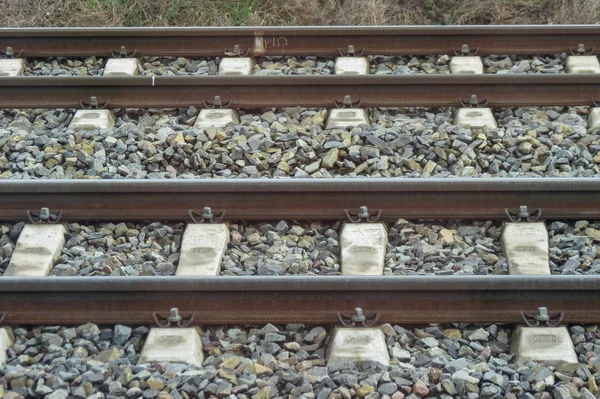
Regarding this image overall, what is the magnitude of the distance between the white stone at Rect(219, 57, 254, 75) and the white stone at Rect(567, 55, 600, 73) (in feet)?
8.42

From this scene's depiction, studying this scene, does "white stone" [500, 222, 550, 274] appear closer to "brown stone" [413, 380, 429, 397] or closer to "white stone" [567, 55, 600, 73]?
"brown stone" [413, 380, 429, 397]

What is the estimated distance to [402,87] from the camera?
6.98 meters

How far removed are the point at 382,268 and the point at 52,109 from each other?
3258mm

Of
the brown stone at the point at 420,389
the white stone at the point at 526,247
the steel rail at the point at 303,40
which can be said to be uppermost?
the steel rail at the point at 303,40

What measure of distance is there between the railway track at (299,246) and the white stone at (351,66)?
63cm

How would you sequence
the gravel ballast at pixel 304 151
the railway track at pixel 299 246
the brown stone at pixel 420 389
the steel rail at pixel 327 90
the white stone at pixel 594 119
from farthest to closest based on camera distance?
the steel rail at pixel 327 90
the white stone at pixel 594 119
the gravel ballast at pixel 304 151
the railway track at pixel 299 246
the brown stone at pixel 420 389

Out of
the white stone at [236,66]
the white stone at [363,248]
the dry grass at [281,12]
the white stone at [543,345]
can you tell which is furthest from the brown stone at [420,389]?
the dry grass at [281,12]

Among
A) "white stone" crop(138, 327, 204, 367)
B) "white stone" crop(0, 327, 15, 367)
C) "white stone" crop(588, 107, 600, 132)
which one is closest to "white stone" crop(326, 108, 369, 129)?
"white stone" crop(588, 107, 600, 132)

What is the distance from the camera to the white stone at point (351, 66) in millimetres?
7598

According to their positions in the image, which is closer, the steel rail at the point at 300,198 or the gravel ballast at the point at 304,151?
the steel rail at the point at 300,198

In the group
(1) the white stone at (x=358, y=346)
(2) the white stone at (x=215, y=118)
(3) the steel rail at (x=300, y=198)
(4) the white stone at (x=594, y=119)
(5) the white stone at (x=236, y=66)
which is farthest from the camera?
(5) the white stone at (x=236, y=66)

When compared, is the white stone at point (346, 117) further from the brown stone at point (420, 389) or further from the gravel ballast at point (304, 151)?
the brown stone at point (420, 389)

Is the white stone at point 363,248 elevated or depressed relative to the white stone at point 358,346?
elevated

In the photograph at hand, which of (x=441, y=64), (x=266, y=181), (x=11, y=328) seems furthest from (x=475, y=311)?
(x=441, y=64)
